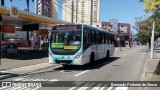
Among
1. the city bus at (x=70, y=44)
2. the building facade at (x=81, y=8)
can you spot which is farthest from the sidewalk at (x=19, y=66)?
the building facade at (x=81, y=8)

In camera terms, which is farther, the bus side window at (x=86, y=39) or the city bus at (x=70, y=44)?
the bus side window at (x=86, y=39)

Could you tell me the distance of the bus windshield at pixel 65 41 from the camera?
2042cm

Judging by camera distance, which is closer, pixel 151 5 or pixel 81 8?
pixel 151 5

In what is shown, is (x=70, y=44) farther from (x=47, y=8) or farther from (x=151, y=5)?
(x=47, y=8)

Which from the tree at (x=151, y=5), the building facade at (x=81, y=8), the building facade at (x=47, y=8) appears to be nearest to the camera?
the tree at (x=151, y=5)

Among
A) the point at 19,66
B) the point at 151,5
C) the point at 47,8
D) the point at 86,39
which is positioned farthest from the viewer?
the point at 47,8

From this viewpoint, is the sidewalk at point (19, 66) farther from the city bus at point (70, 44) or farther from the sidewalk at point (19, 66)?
the city bus at point (70, 44)

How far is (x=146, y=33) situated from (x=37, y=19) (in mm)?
35706

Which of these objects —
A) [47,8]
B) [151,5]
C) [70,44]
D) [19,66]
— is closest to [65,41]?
[70,44]

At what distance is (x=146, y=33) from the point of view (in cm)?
6550

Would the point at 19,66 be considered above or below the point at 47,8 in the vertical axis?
below

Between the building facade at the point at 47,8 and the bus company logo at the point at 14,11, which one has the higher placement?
the building facade at the point at 47,8

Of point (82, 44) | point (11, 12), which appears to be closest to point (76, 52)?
point (82, 44)

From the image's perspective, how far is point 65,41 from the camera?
2053cm
